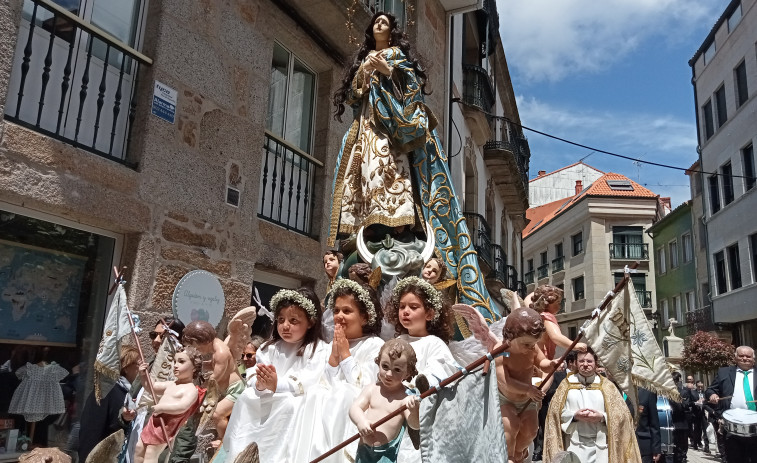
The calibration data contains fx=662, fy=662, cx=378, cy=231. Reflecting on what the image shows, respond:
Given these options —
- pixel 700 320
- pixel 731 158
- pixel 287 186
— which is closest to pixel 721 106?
pixel 731 158

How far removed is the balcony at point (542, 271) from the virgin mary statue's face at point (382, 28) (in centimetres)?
3441

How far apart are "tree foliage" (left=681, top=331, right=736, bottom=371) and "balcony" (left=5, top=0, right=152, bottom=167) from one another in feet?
42.2

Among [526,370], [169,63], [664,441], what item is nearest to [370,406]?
[526,370]

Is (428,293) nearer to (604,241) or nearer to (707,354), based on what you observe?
(707,354)

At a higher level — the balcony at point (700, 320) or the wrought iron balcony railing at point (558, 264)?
the wrought iron balcony railing at point (558, 264)

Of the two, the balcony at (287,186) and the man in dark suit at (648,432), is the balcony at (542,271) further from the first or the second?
the man in dark suit at (648,432)

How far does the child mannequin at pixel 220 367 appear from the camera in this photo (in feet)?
12.3

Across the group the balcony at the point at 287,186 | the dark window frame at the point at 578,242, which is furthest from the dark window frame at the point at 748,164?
the balcony at the point at 287,186

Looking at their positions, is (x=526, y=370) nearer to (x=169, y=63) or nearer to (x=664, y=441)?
(x=169, y=63)

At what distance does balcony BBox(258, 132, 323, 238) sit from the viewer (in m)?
7.67

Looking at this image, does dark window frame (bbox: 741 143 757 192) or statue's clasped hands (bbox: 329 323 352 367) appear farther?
dark window frame (bbox: 741 143 757 192)

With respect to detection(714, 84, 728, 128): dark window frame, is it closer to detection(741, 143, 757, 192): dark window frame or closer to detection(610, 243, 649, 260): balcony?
detection(741, 143, 757, 192): dark window frame

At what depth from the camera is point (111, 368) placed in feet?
13.1

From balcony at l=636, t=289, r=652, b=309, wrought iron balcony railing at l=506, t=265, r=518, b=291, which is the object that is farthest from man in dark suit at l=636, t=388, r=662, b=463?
balcony at l=636, t=289, r=652, b=309
